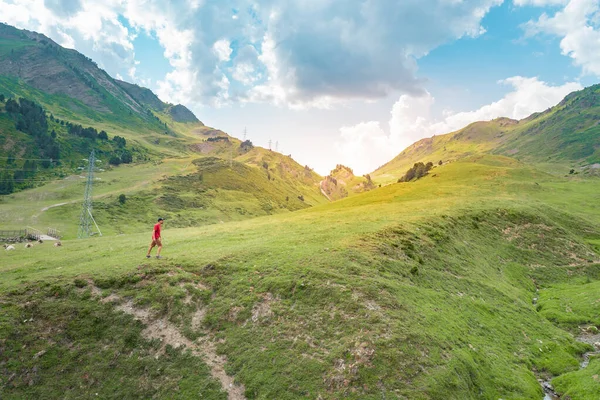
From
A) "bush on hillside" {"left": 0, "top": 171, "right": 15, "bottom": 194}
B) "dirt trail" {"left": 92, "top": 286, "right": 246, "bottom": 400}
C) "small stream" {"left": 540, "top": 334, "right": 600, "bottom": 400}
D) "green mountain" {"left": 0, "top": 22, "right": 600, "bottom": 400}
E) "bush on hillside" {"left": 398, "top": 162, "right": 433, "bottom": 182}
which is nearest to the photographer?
"green mountain" {"left": 0, "top": 22, "right": 600, "bottom": 400}

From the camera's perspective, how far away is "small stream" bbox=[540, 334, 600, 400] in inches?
771

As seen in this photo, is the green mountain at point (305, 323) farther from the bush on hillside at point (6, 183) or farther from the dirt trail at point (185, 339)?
the bush on hillside at point (6, 183)

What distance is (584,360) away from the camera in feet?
78.7

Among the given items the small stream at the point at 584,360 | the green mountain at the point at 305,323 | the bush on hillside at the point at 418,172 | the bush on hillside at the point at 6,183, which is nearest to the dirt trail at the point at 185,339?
the green mountain at the point at 305,323

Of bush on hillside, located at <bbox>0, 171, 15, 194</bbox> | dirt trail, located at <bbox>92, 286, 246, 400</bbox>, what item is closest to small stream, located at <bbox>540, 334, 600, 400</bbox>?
dirt trail, located at <bbox>92, 286, 246, 400</bbox>

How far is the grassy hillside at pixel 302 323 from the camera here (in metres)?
17.0

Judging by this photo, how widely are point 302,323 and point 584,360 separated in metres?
22.7

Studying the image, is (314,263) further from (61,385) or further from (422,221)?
(422,221)

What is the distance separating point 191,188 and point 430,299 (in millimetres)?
180533

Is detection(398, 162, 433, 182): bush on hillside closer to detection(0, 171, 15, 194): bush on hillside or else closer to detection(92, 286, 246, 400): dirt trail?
detection(92, 286, 246, 400): dirt trail

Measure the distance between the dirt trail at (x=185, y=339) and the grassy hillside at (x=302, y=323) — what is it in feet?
0.68

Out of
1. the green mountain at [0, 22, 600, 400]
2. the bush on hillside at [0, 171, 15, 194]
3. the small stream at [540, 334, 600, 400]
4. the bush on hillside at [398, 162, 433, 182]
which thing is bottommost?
the small stream at [540, 334, 600, 400]

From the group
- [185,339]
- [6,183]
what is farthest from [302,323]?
[6,183]

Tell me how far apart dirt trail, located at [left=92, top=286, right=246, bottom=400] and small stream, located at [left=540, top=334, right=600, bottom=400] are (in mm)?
19359
